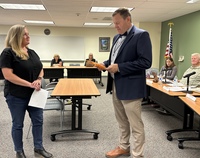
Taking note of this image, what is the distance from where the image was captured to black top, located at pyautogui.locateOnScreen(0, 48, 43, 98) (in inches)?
74.6

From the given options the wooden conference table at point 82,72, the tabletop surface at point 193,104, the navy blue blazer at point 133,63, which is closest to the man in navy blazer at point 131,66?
the navy blue blazer at point 133,63

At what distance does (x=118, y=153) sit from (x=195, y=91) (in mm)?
1488

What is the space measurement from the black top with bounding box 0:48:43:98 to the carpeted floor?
0.80 m

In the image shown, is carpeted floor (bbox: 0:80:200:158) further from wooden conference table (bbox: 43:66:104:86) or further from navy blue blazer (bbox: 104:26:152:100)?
wooden conference table (bbox: 43:66:104:86)

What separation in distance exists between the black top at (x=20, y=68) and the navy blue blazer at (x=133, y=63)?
84cm

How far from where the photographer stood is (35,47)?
944 cm

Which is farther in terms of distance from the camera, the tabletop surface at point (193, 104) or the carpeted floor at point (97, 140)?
the carpeted floor at point (97, 140)

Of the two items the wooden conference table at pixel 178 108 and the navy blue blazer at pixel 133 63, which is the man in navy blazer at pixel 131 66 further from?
the wooden conference table at pixel 178 108

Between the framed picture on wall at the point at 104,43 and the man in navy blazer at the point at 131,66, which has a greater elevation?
the framed picture on wall at the point at 104,43

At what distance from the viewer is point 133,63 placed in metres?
1.77

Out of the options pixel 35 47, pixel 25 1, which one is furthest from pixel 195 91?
pixel 35 47

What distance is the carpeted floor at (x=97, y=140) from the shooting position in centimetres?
242

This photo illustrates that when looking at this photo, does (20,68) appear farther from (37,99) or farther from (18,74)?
(37,99)

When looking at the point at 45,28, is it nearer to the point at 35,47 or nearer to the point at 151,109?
the point at 35,47
